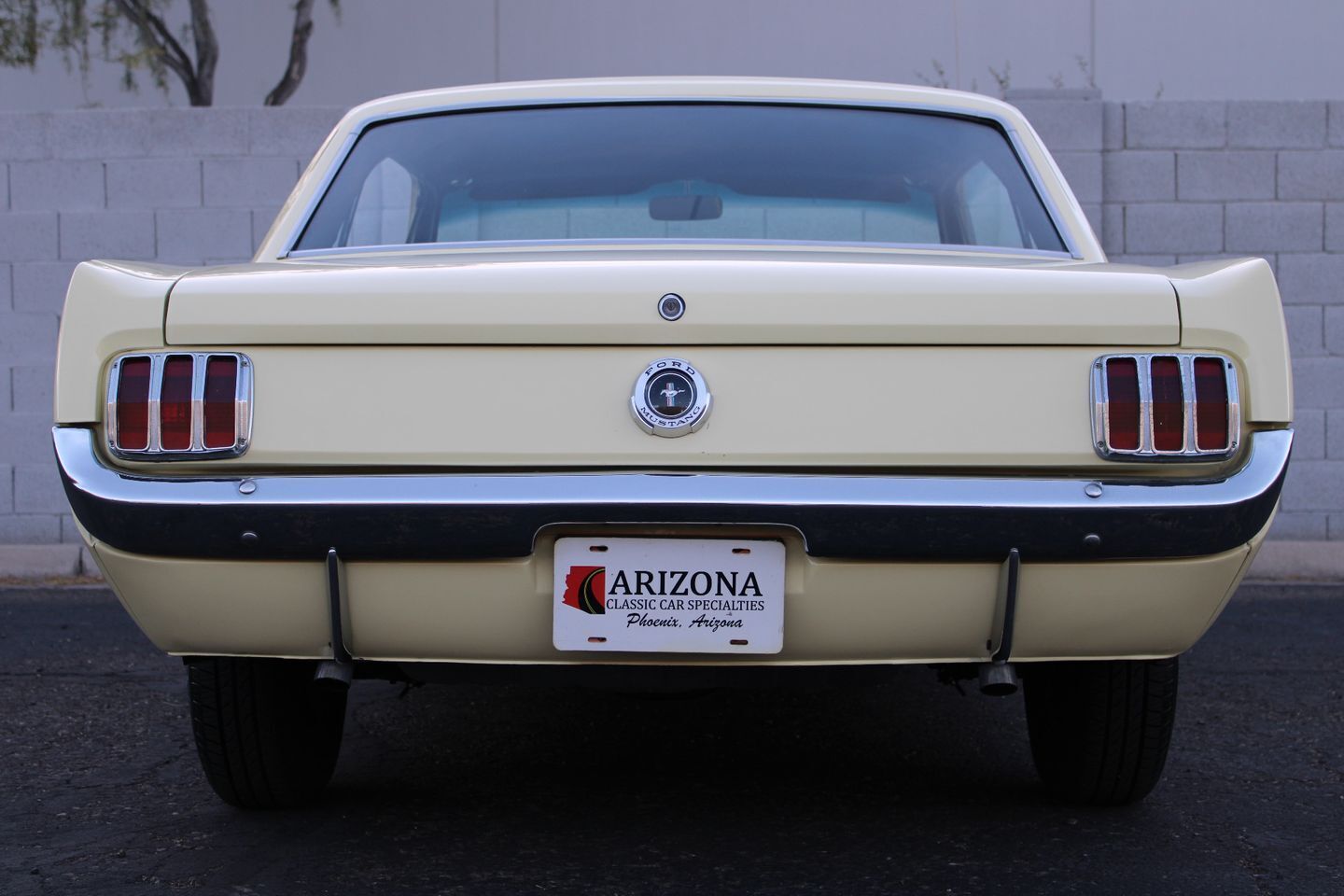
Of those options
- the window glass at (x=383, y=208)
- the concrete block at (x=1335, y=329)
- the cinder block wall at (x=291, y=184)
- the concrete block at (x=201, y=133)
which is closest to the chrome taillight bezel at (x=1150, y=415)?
the window glass at (x=383, y=208)

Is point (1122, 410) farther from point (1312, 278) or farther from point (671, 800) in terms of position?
point (1312, 278)

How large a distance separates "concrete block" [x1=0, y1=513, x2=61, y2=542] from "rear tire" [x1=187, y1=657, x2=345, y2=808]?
4.90 m

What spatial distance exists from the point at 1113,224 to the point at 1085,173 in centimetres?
29

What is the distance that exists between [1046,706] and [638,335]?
1.26 meters

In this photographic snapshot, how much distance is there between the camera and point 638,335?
2.45m

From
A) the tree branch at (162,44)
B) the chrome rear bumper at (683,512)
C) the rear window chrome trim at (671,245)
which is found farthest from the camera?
the tree branch at (162,44)

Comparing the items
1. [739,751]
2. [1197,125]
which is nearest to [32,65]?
[1197,125]

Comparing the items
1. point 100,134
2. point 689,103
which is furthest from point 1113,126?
point 100,134

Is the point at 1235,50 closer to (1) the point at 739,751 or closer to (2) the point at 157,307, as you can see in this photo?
(1) the point at 739,751

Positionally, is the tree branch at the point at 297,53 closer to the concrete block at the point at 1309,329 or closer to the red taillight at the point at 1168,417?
the concrete block at the point at 1309,329

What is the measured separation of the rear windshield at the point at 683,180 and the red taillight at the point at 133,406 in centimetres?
80

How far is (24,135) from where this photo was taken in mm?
7531

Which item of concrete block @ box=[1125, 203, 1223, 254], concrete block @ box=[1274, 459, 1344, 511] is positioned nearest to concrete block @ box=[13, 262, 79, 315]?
concrete block @ box=[1125, 203, 1223, 254]

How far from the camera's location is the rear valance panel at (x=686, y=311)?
2455 millimetres
